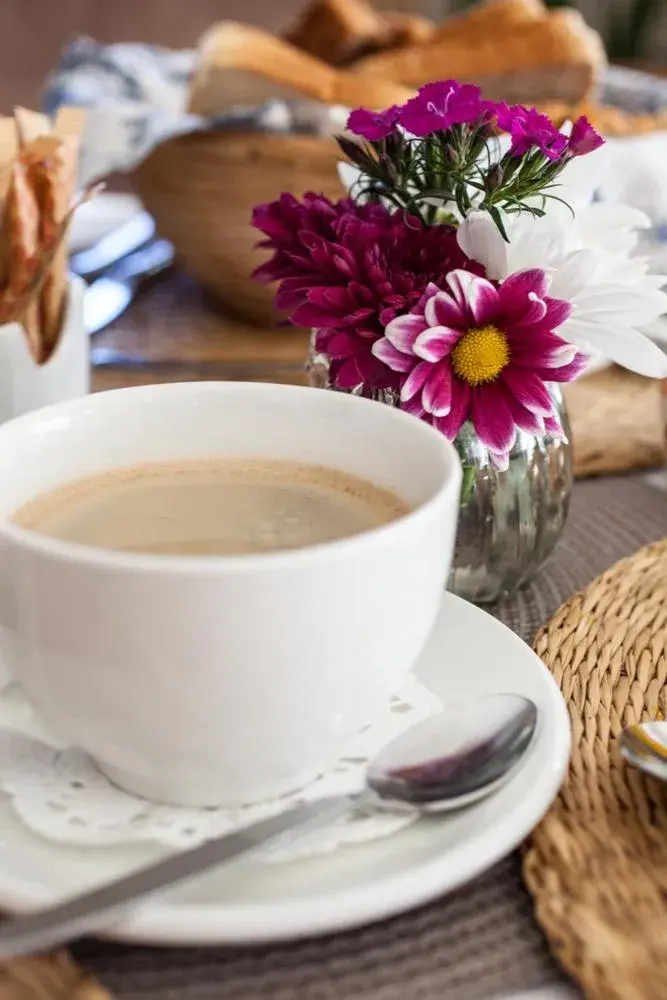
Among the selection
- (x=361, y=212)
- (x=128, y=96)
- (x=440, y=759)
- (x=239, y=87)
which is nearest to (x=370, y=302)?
(x=361, y=212)

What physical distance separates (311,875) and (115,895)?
71mm

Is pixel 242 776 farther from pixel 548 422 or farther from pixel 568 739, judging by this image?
pixel 548 422

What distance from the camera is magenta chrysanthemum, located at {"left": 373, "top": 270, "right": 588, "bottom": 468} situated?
0.51 meters

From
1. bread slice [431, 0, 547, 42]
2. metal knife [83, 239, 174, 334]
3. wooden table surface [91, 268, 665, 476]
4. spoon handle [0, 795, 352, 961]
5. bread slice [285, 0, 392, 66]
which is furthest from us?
bread slice [285, 0, 392, 66]

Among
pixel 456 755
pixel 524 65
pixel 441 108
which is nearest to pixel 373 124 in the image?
Result: pixel 441 108

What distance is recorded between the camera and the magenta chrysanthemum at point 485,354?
510 millimetres

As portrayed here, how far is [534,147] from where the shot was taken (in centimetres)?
51

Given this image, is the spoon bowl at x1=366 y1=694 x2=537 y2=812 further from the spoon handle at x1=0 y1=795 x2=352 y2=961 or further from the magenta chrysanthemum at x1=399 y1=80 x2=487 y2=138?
the magenta chrysanthemum at x1=399 y1=80 x2=487 y2=138

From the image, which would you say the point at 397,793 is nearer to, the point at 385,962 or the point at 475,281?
the point at 385,962

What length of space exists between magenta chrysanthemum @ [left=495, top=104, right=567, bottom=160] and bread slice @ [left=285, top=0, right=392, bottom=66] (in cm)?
99

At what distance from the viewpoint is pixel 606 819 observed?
A: 0.40 metres

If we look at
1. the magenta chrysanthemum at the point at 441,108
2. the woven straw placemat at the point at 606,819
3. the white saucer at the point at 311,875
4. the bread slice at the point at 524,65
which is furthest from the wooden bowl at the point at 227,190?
the white saucer at the point at 311,875

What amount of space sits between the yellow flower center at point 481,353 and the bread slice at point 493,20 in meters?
0.75

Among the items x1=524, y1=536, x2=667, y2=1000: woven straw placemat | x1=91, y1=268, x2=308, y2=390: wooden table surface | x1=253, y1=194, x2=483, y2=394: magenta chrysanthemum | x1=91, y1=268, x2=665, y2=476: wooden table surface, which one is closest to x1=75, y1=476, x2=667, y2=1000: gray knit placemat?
x1=524, y1=536, x2=667, y2=1000: woven straw placemat
